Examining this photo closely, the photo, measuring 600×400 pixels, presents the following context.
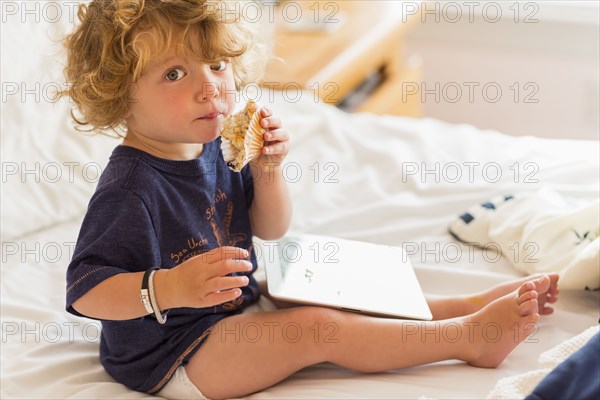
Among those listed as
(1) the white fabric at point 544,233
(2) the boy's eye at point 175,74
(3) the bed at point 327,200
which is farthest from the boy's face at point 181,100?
(1) the white fabric at point 544,233

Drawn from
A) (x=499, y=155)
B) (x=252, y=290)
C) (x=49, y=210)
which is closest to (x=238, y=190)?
(x=252, y=290)

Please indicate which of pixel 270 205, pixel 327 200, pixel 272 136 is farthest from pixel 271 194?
pixel 327 200

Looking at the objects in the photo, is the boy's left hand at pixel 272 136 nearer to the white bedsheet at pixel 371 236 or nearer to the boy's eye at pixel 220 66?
the boy's eye at pixel 220 66

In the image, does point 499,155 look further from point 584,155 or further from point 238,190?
point 238,190

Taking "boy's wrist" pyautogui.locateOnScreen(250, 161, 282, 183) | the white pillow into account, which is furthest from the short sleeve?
the white pillow

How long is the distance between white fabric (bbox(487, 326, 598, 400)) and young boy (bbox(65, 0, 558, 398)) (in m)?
0.15

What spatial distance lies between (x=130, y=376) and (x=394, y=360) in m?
0.35

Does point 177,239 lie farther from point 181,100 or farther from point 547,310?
point 547,310

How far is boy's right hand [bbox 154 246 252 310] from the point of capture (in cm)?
93

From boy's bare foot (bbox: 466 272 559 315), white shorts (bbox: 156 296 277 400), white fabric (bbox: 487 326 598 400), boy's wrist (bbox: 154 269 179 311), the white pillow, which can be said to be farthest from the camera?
the white pillow

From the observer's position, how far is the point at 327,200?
1.55m

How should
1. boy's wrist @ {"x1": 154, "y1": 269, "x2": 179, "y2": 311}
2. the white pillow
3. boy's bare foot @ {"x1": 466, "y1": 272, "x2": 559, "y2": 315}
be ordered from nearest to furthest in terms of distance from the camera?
1. boy's wrist @ {"x1": 154, "y1": 269, "x2": 179, "y2": 311}
2. boy's bare foot @ {"x1": 466, "y1": 272, "x2": 559, "y2": 315}
3. the white pillow

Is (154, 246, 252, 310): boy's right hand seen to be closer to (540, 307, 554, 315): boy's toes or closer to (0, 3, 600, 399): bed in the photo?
(0, 3, 600, 399): bed

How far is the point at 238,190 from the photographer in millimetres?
1221
